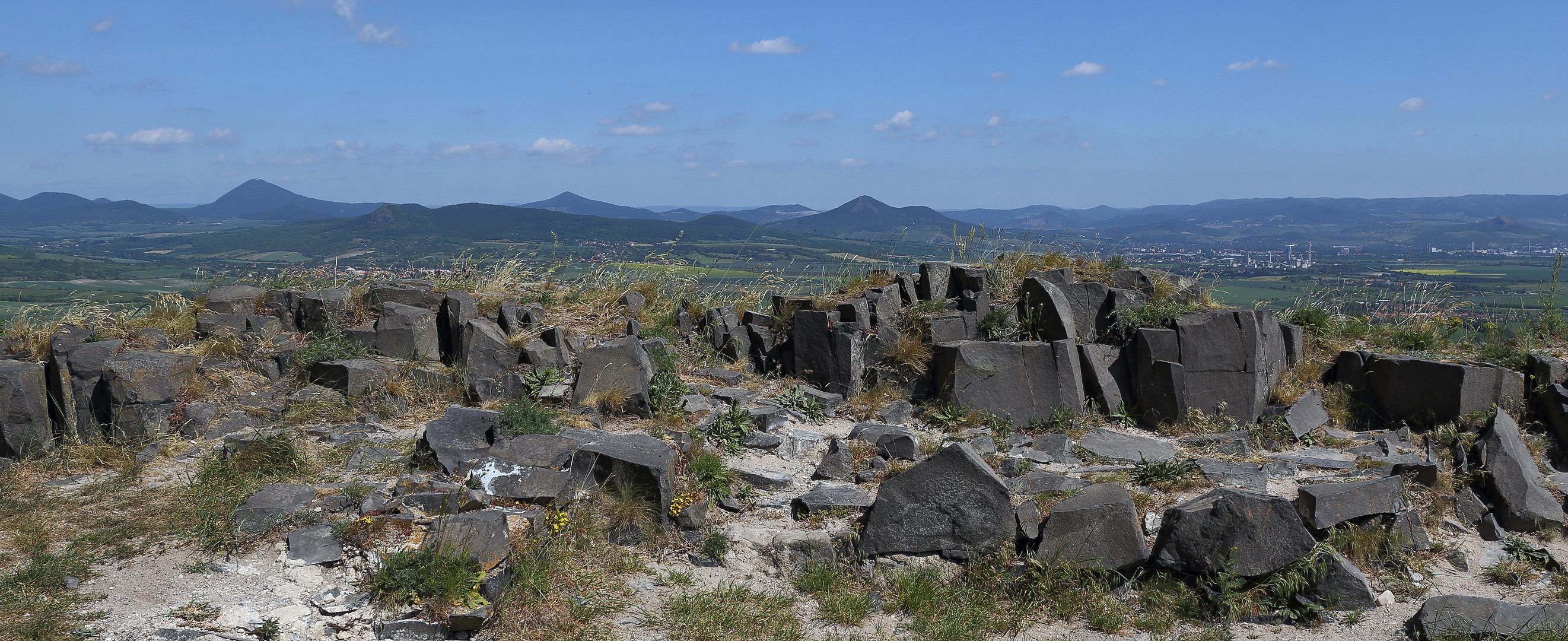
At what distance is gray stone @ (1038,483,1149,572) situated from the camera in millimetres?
5398

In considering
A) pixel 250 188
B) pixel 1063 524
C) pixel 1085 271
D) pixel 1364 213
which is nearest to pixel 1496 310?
pixel 1085 271

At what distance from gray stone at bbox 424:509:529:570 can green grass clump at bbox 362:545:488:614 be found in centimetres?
7

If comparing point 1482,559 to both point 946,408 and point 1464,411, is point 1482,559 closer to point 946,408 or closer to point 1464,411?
point 1464,411

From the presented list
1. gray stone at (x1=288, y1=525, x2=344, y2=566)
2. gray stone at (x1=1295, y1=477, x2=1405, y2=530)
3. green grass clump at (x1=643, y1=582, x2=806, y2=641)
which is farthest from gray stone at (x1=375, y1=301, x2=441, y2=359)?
gray stone at (x1=1295, y1=477, x2=1405, y2=530)

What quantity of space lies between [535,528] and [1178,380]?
6552 millimetres

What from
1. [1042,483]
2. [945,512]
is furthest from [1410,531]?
[945,512]

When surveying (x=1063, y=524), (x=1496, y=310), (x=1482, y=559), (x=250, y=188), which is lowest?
(x=1482, y=559)

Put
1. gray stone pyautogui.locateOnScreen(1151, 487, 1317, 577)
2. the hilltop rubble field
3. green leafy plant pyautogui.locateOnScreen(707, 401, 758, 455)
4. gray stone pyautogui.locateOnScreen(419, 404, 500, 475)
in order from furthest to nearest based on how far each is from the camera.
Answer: green leafy plant pyautogui.locateOnScreen(707, 401, 758, 455)
gray stone pyautogui.locateOnScreen(419, 404, 500, 475)
gray stone pyautogui.locateOnScreen(1151, 487, 1317, 577)
the hilltop rubble field

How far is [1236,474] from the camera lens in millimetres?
6852

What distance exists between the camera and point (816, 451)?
791 centimetres

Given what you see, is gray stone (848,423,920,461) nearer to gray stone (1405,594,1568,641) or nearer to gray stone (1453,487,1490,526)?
gray stone (1405,594,1568,641)

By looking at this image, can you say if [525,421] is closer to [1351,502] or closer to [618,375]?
[618,375]

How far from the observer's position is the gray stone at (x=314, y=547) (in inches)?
205

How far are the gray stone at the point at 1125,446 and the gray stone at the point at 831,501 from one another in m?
2.51
